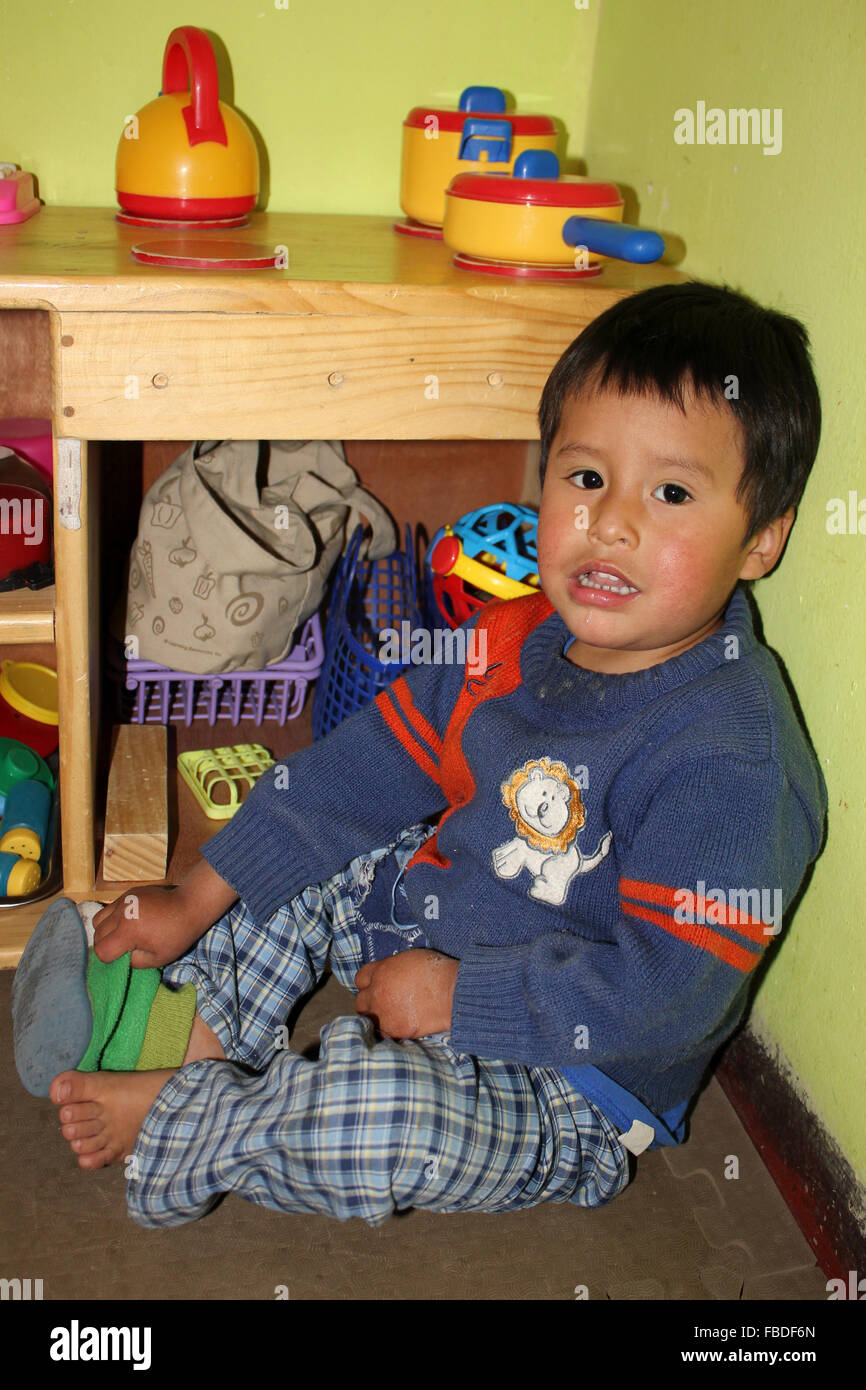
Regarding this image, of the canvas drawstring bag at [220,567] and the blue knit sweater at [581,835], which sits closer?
the blue knit sweater at [581,835]

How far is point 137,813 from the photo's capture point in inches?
46.9

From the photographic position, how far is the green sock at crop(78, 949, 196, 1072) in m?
0.95

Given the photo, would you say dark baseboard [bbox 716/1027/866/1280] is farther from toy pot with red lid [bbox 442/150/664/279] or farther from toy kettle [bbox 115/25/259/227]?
toy kettle [bbox 115/25/259/227]

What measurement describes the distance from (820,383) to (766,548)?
0.13 metres

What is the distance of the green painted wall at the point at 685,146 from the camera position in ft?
2.84

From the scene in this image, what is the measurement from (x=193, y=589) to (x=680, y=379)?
63 cm

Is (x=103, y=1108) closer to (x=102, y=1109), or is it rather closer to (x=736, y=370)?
(x=102, y=1109)

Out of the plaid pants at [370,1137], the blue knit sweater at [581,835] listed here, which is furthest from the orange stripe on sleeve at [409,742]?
the plaid pants at [370,1137]

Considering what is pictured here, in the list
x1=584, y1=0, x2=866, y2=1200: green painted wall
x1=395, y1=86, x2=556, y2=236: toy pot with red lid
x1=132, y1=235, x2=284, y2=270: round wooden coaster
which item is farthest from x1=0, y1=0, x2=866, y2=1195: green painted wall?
x1=132, y1=235, x2=284, y2=270: round wooden coaster

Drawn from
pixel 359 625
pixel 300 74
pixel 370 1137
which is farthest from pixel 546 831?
pixel 300 74

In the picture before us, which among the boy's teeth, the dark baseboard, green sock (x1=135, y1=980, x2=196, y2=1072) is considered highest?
the boy's teeth

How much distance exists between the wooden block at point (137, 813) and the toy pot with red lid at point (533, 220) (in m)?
0.59

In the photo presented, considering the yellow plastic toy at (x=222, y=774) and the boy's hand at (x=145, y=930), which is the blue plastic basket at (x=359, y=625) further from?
the boy's hand at (x=145, y=930)

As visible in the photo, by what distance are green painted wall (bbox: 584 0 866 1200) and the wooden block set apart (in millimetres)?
577
